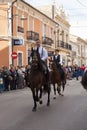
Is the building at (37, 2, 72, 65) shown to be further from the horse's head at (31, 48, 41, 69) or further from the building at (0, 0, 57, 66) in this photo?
the horse's head at (31, 48, 41, 69)

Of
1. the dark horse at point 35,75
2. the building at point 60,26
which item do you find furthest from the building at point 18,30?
the dark horse at point 35,75

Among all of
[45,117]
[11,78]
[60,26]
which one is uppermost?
[60,26]

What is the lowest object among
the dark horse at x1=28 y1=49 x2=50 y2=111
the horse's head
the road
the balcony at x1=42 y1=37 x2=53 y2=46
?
the road

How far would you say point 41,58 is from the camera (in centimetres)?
1389

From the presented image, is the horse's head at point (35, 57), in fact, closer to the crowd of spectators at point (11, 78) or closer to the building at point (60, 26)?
Answer: the crowd of spectators at point (11, 78)

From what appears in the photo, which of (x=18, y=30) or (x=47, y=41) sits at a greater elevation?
(x=18, y=30)

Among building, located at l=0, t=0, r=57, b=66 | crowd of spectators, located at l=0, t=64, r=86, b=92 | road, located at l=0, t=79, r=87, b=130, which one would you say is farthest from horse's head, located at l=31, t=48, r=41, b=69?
building, located at l=0, t=0, r=57, b=66

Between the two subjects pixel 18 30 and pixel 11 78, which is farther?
pixel 18 30

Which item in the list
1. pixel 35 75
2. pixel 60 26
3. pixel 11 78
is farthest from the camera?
pixel 60 26

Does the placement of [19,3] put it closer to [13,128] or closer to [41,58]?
[41,58]

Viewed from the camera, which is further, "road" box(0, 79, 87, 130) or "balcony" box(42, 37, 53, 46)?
"balcony" box(42, 37, 53, 46)

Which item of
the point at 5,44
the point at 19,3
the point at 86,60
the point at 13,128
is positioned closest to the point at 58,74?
the point at 13,128

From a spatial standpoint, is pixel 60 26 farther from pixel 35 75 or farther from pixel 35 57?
pixel 35 57

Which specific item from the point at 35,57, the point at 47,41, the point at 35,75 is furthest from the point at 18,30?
the point at 35,57
